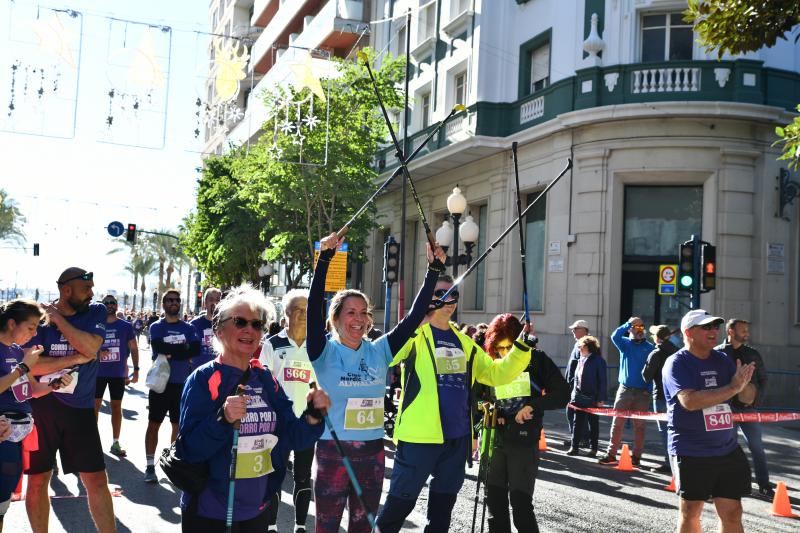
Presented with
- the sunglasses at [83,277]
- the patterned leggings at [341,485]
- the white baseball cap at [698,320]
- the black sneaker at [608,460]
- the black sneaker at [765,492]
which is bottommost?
the black sneaker at [608,460]

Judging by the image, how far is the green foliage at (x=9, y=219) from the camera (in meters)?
66.4

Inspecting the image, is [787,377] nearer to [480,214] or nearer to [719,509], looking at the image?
[480,214]

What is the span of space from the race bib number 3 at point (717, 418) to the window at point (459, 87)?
21500mm

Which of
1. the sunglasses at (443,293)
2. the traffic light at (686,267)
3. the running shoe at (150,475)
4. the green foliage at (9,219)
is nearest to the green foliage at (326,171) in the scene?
the traffic light at (686,267)

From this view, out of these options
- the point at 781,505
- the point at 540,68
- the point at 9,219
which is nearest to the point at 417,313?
the point at 781,505

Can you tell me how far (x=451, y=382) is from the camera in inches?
211

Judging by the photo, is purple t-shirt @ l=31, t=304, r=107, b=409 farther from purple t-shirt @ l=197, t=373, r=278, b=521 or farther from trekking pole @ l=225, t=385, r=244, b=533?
trekking pole @ l=225, t=385, r=244, b=533

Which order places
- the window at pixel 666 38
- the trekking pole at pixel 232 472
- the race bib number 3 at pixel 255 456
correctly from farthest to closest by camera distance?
1. the window at pixel 666 38
2. the race bib number 3 at pixel 255 456
3. the trekking pole at pixel 232 472

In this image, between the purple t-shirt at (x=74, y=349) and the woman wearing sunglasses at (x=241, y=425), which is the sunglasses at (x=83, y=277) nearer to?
the purple t-shirt at (x=74, y=349)

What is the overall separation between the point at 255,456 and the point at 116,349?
268 inches

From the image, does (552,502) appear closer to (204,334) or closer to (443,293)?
(443,293)

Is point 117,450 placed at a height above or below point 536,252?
below

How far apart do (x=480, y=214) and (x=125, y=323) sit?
17.3 meters

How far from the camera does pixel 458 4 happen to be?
26.6m
